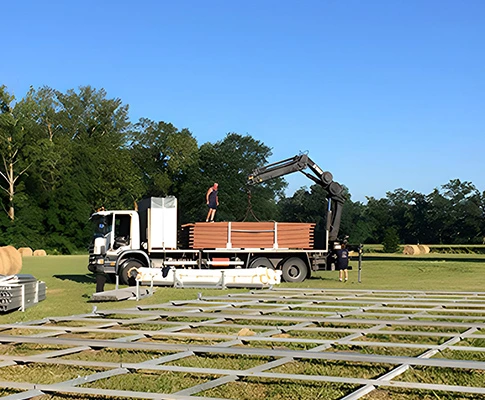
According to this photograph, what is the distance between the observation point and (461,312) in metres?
12.4

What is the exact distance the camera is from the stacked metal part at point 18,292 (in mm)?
13805

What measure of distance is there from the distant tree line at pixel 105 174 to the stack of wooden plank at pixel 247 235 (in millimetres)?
33540

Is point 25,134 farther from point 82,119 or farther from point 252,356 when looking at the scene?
point 252,356

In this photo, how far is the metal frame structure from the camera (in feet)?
21.9

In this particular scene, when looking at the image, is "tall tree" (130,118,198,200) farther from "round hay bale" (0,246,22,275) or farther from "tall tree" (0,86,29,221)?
"round hay bale" (0,246,22,275)

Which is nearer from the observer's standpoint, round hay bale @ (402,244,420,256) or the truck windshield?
the truck windshield

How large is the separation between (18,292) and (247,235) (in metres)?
11.4


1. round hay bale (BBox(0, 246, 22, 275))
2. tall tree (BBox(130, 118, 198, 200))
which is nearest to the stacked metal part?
round hay bale (BBox(0, 246, 22, 275))

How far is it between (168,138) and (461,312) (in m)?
88.3

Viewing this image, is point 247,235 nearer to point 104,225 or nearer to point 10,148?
point 104,225

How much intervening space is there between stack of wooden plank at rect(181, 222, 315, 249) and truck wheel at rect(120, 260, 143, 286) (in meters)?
2.24

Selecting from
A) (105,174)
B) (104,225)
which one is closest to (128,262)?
(104,225)

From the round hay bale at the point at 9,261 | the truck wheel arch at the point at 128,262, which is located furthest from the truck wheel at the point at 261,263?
the round hay bale at the point at 9,261

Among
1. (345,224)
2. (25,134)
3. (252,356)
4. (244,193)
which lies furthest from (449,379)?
(345,224)
